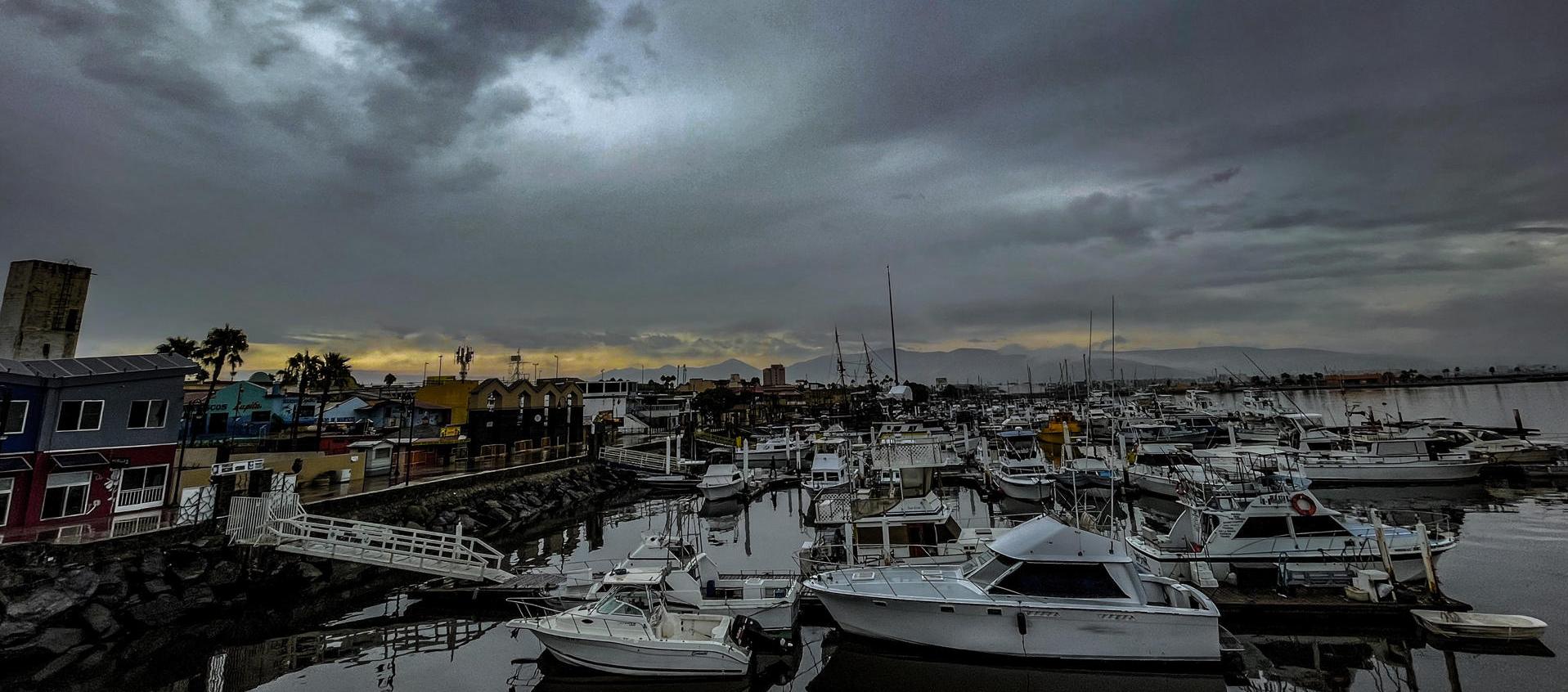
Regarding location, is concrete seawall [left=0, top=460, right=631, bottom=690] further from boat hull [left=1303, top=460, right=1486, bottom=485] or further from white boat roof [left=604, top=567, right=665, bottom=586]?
boat hull [left=1303, top=460, right=1486, bottom=485]

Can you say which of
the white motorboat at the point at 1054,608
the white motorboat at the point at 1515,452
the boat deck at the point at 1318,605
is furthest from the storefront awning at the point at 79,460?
the white motorboat at the point at 1515,452

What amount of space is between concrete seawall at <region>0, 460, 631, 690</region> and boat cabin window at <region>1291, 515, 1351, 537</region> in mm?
30453

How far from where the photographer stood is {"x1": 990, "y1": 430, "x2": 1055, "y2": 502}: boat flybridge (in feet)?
124

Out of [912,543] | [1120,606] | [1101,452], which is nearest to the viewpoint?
[1120,606]

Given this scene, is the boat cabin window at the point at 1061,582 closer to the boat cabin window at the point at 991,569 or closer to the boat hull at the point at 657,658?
the boat cabin window at the point at 991,569

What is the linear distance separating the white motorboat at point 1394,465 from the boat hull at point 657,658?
43287 mm

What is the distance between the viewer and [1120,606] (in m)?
14.2

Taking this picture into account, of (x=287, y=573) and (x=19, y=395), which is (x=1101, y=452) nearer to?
(x=287, y=573)

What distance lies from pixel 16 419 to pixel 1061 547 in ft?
111

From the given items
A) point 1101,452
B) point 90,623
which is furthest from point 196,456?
point 1101,452

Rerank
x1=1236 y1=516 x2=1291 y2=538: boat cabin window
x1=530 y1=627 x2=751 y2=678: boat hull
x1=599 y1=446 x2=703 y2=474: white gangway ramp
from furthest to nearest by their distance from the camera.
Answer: x1=599 y1=446 x2=703 y2=474: white gangway ramp < x1=1236 y1=516 x2=1291 y2=538: boat cabin window < x1=530 y1=627 x2=751 y2=678: boat hull

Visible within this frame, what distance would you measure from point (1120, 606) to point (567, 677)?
13421 millimetres

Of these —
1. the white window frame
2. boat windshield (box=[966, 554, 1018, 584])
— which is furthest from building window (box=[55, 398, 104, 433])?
boat windshield (box=[966, 554, 1018, 584])

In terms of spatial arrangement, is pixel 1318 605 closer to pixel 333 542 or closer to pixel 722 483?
pixel 333 542
